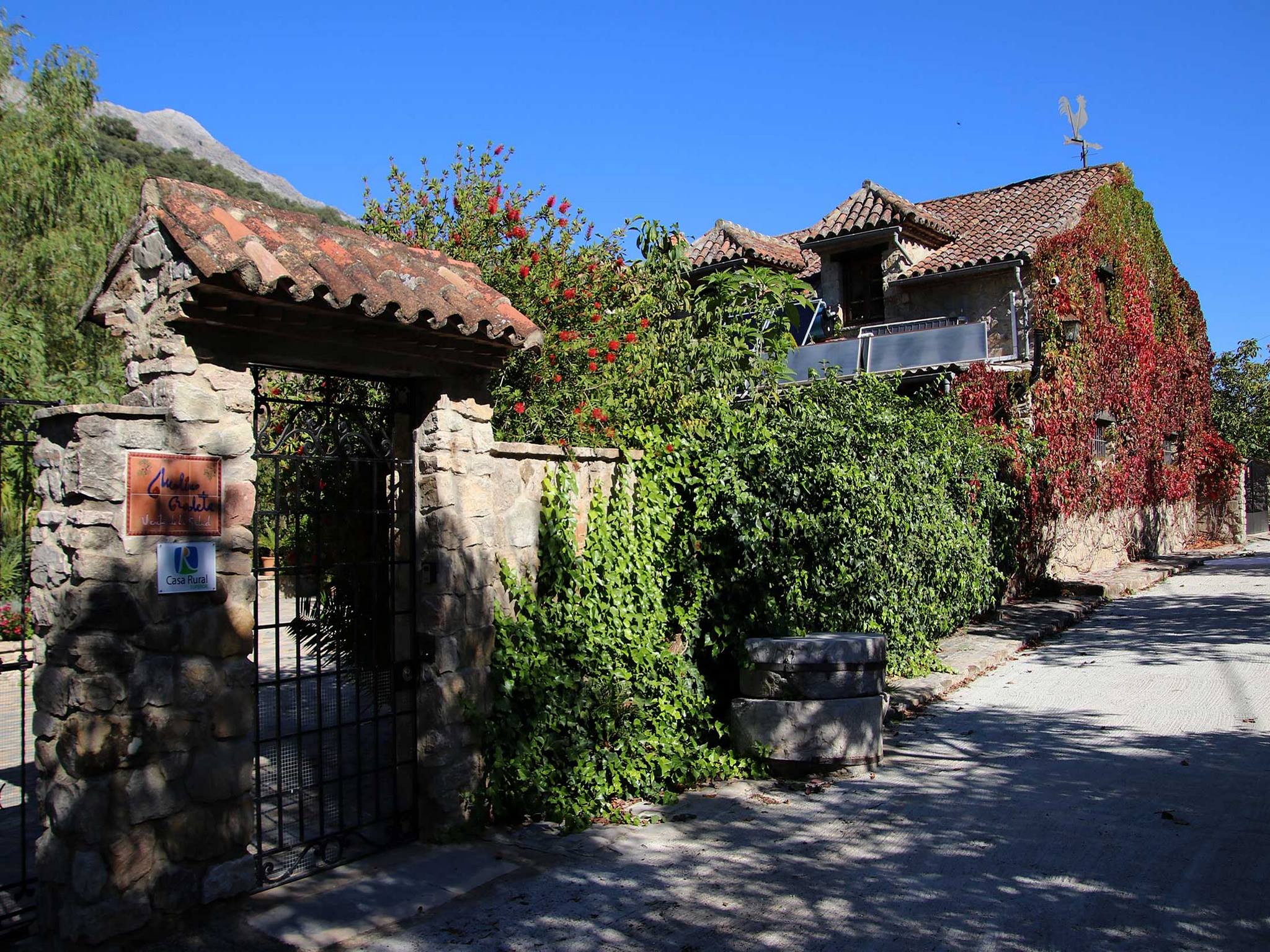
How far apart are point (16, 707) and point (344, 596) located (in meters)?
5.49

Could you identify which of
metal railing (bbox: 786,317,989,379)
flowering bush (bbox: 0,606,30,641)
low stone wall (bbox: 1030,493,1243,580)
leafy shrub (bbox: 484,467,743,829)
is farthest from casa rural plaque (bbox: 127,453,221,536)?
low stone wall (bbox: 1030,493,1243,580)

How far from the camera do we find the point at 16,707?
8.95 meters

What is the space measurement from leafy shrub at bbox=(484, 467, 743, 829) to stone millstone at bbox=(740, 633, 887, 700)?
457 millimetres

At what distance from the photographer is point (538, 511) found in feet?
18.9

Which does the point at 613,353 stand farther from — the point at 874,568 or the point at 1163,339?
the point at 1163,339

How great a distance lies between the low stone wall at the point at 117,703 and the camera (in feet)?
11.9

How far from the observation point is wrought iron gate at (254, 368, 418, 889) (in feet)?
15.2

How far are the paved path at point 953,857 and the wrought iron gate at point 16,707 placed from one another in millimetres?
1530

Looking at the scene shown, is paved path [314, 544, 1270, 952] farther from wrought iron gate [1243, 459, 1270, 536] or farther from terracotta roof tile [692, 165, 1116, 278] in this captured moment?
wrought iron gate [1243, 459, 1270, 536]

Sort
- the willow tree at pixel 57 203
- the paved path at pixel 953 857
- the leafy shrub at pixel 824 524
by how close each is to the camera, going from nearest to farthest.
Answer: the paved path at pixel 953 857 < the leafy shrub at pixel 824 524 < the willow tree at pixel 57 203

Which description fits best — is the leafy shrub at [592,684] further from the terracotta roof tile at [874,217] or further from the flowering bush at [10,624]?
the terracotta roof tile at [874,217]

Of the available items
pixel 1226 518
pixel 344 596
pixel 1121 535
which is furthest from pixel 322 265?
pixel 1226 518

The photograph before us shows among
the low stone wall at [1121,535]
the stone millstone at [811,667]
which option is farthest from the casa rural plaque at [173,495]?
the low stone wall at [1121,535]

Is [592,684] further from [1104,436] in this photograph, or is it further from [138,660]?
[1104,436]
